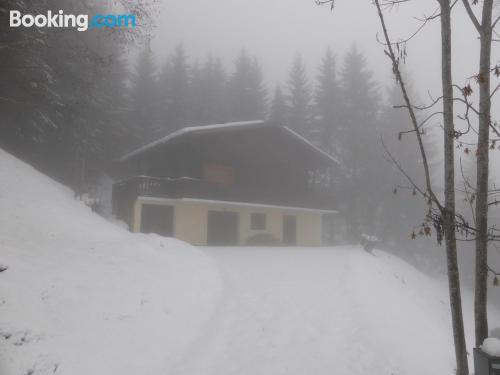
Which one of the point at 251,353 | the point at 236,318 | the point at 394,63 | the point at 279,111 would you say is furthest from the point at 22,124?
the point at 279,111

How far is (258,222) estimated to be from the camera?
23.3 m

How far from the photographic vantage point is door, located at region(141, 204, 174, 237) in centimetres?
1964

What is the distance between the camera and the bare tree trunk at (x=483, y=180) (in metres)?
4.30

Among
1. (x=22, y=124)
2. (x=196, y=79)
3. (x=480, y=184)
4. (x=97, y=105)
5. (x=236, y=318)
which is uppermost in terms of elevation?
(x=196, y=79)

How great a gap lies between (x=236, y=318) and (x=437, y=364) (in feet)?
13.6

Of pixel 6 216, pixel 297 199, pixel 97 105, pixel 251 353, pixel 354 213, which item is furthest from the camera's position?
pixel 354 213

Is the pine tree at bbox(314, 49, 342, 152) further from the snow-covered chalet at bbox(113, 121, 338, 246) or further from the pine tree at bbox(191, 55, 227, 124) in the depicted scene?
the pine tree at bbox(191, 55, 227, 124)

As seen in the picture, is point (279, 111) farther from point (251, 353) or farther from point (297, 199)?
point (251, 353)

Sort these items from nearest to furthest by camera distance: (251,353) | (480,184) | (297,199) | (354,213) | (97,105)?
(480,184), (251,353), (297,199), (97,105), (354,213)

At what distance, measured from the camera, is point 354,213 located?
3269 centimetres

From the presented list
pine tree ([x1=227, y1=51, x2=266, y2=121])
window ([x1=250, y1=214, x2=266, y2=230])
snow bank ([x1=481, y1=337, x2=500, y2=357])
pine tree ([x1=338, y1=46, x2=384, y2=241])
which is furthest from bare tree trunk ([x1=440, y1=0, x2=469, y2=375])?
pine tree ([x1=227, y1=51, x2=266, y2=121])

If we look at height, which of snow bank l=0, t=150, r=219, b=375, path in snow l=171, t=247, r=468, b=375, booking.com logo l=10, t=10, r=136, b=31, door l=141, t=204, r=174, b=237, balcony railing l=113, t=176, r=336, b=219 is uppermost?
booking.com logo l=10, t=10, r=136, b=31

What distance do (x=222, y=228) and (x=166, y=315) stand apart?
47.3 ft

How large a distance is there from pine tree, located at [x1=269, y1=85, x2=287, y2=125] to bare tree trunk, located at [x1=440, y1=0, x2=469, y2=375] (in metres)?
33.0
